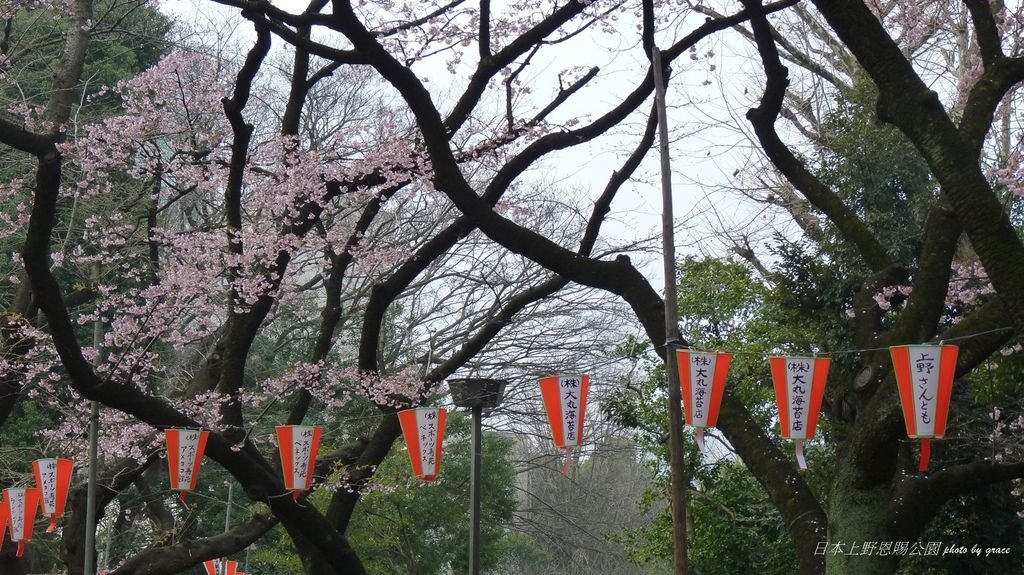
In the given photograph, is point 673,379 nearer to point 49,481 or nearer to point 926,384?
point 926,384

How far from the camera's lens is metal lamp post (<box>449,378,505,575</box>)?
7492mm

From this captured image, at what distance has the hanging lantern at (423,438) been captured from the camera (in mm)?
7055

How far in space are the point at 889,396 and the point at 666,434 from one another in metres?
5.45

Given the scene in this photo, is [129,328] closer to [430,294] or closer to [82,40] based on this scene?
[82,40]

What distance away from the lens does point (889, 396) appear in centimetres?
591

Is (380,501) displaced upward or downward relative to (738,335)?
downward

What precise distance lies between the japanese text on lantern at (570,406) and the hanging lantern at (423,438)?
1.08m

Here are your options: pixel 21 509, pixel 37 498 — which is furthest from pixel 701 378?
pixel 21 509

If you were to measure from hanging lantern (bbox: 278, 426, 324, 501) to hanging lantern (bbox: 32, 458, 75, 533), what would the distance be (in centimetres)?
230

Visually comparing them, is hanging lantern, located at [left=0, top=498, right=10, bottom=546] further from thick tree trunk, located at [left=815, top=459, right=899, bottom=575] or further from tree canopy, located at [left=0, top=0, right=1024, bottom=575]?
thick tree trunk, located at [left=815, top=459, right=899, bottom=575]

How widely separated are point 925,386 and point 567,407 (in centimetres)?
219

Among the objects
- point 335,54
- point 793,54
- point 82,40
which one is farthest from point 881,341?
point 793,54

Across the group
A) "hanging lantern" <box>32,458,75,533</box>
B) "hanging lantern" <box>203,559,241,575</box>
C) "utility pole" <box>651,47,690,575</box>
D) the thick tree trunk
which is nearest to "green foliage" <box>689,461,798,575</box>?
the thick tree trunk

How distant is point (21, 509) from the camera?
845cm
